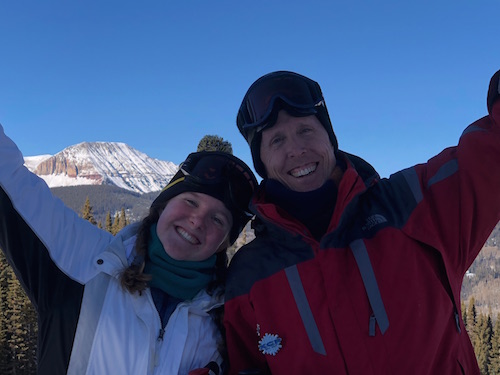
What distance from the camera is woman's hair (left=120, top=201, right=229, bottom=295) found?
2818 millimetres

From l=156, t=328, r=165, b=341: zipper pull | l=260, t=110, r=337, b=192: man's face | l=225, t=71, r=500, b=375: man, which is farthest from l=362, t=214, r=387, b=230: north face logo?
l=156, t=328, r=165, b=341: zipper pull

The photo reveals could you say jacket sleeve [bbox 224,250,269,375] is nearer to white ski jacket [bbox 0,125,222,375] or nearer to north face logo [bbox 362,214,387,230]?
white ski jacket [bbox 0,125,222,375]

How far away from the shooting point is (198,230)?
3248 mm

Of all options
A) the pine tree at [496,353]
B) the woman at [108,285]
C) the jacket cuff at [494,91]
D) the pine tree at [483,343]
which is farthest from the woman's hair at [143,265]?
the pine tree at [483,343]

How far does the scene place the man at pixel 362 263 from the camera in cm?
260

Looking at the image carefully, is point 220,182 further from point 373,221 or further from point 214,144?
point 373,221

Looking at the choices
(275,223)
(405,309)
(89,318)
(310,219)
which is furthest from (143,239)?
(405,309)

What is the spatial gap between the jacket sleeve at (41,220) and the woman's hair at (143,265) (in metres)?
0.26

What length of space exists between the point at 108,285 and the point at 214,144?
2023 millimetres

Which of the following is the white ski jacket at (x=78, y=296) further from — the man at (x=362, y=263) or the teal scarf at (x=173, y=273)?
the man at (x=362, y=263)

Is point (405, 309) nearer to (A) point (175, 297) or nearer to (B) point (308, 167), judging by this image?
(B) point (308, 167)

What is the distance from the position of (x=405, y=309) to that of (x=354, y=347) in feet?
1.38

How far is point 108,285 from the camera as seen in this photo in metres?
2.86

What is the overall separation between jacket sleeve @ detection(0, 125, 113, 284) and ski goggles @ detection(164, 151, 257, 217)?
970mm
